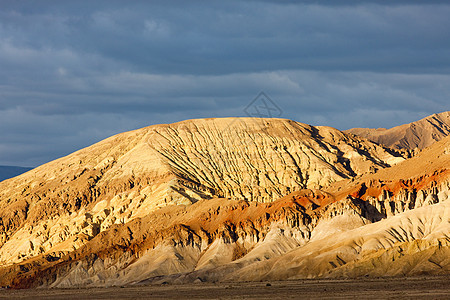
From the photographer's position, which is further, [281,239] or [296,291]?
[281,239]

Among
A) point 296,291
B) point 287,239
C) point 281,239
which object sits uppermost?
point 281,239

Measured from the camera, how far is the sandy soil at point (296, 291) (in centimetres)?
9804

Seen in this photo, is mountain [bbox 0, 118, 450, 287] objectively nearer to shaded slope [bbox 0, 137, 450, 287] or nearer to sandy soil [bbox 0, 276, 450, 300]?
shaded slope [bbox 0, 137, 450, 287]

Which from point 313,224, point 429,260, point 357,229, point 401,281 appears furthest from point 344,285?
point 313,224

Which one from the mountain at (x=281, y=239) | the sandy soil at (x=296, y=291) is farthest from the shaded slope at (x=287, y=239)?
the sandy soil at (x=296, y=291)

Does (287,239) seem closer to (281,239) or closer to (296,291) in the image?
(281,239)

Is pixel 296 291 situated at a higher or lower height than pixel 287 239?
lower

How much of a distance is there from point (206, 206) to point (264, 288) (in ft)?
219

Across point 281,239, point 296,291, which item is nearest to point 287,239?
point 281,239

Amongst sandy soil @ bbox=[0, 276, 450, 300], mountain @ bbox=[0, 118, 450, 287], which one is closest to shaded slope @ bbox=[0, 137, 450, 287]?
mountain @ bbox=[0, 118, 450, 287]

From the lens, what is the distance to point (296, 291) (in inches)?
4380

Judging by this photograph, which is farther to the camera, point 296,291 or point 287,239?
point 287,239

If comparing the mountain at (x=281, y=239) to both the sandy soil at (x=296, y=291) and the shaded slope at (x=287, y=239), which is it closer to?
the shaded slope at (x=287, y=239)

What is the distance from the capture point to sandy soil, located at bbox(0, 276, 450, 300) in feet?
322
